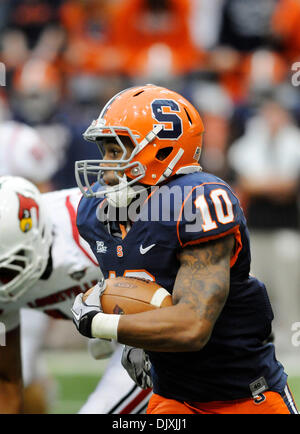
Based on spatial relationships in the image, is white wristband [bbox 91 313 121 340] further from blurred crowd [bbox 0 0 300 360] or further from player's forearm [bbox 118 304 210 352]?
blurred crowd [bbox 0 0 300 360]

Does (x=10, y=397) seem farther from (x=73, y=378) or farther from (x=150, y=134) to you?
(x=73, y=378)

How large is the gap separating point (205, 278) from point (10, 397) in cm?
156

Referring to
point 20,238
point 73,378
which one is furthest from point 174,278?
point 73,378

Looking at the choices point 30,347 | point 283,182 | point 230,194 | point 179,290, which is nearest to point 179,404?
point 179,290

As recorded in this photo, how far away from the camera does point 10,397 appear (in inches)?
154

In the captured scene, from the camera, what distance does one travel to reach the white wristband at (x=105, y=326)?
107 inches

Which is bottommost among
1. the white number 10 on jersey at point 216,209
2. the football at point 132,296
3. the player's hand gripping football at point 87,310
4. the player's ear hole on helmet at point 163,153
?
the player's hand gripping football at point 87,310

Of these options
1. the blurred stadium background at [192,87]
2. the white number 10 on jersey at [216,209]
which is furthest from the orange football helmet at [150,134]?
the blurred stadium background at [192,87]

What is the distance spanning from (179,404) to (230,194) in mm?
864

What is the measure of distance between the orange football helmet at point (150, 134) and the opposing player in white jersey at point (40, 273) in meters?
0.61

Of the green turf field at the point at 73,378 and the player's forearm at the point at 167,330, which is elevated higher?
the player's forearm at the point at 167,330

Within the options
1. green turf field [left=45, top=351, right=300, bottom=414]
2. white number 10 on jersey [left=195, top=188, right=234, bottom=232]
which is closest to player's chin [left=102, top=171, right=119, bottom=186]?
white number 10 on jersey [left=195, top=188, right=234, bottom=232]

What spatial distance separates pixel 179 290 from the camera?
2791 millimetres

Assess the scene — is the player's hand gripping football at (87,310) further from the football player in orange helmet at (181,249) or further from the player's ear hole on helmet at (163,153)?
the player's ear hole on helmet at (163,153)
